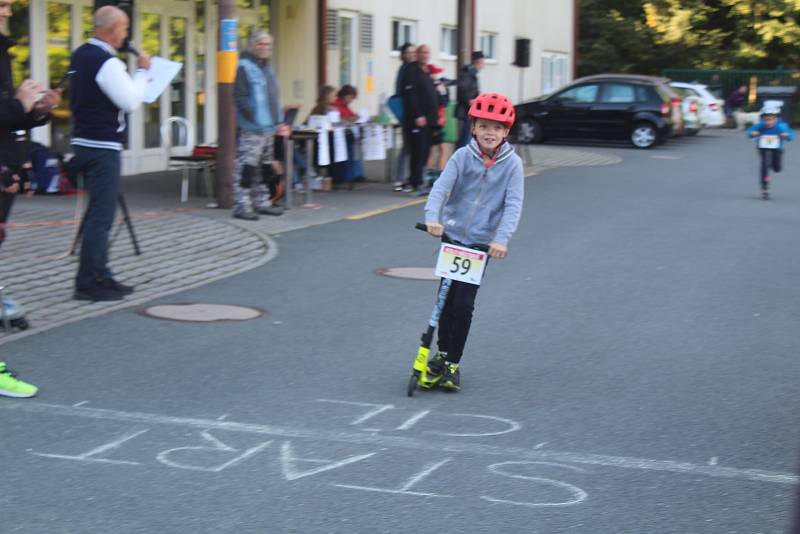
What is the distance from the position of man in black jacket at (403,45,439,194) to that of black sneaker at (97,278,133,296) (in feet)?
24.8

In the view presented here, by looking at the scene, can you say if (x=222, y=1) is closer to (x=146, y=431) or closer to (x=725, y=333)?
(x=725, y=333)

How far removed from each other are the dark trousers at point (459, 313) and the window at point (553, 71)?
109 ft

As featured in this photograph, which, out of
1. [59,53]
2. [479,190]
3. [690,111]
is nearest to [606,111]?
[690,111]

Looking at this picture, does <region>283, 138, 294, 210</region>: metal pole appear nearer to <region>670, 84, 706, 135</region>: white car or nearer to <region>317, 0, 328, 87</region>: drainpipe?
<region>317, 0, 328, 87</region>: drainpipe

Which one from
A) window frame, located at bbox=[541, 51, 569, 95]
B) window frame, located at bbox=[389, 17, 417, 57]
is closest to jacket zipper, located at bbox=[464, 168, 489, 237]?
window frame, located at bbox=[389, 17, 417, 57]

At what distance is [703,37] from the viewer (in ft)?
160

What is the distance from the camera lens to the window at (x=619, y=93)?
29.2m

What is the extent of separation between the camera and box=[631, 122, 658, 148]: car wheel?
28641 millimetres

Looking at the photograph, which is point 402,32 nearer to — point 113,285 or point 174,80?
point 174,80

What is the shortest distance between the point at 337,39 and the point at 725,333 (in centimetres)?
1847

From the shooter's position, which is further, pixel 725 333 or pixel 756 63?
pixel 756 63

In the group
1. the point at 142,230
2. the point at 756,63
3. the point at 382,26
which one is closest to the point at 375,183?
the point at 142,230

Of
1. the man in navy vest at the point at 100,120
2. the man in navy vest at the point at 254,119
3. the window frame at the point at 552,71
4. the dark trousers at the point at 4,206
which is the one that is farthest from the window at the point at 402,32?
the dark trousers at the point at 4,206

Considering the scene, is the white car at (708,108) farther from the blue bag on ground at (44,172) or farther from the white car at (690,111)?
the blue bag on ground at (44,172)
